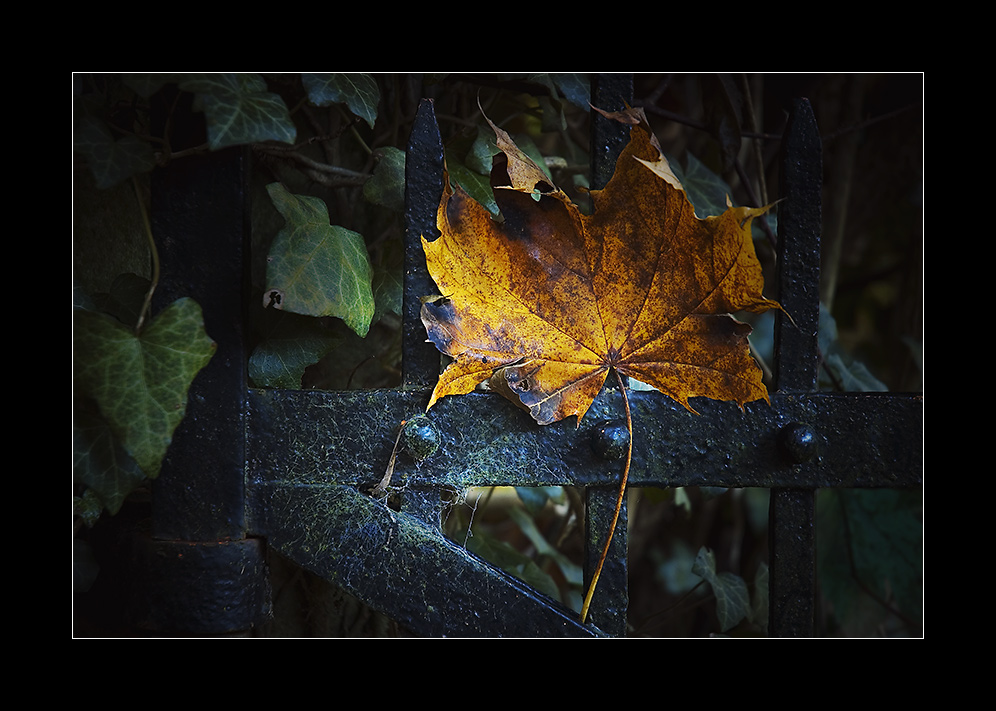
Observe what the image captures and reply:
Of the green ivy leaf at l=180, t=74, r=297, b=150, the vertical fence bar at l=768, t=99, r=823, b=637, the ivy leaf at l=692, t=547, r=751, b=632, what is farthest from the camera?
the ivy leaf at l=692, t=547, r=751, b=632

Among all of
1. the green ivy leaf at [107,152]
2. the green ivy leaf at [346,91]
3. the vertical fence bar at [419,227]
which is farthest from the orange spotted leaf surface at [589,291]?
the green ivy leaf at [107,152]

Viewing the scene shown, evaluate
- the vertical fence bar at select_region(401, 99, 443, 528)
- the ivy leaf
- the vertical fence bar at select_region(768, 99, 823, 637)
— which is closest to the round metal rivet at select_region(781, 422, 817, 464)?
the vertical fence bar at select_region(768, 99, 823, 637)

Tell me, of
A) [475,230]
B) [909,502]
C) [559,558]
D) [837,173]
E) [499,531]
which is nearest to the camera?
[475,230]

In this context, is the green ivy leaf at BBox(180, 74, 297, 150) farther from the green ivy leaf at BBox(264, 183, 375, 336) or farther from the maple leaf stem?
the maple leaf stem

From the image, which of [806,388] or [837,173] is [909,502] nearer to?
[806,388]

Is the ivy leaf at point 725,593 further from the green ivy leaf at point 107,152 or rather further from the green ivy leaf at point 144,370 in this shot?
the green ivy leaf at point 107,152

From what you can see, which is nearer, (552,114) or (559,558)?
(552,114)
